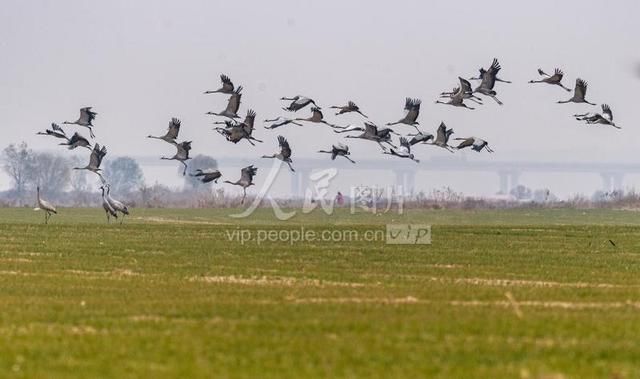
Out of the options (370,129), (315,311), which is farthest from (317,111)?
(315,311)

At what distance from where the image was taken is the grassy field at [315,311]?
43.2 feet

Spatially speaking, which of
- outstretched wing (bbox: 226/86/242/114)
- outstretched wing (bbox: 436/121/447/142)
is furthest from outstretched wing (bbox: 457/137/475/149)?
outstretched wing (bbox: 226/86/242/114)

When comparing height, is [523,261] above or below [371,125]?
below

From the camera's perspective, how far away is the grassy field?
519 inches

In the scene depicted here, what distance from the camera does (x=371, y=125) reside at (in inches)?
1597

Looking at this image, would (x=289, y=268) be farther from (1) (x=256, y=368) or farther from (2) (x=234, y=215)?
(2) (x=234, y=215)

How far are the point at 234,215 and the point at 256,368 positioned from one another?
62.4m

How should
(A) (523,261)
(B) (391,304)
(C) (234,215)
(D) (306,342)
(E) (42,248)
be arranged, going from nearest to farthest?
(D) (306,342)
(B) (391,304)
(A) (523,261)
(E) (42,248)
(C) (234,215)

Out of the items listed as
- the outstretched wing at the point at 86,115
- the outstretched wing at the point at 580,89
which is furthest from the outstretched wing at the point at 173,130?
the outstretched wing at the point at 580,89

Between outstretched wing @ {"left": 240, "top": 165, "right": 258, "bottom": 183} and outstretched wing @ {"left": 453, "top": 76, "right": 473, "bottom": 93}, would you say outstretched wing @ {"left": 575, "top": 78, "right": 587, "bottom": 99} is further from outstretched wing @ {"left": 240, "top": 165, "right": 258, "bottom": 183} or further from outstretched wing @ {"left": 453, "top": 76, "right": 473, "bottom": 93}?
outstretched wing @ {"left": 240, "top": 165, "right": 258, "bottom": 183}

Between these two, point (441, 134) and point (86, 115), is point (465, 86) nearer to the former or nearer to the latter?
point (441, 134)

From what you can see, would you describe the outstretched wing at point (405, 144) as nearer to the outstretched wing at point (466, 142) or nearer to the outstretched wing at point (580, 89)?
the outstretched wing at point (466, 142)

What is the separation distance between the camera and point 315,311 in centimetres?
1784

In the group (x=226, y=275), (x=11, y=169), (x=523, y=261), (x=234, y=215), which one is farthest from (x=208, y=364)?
(x=11, y=169)
